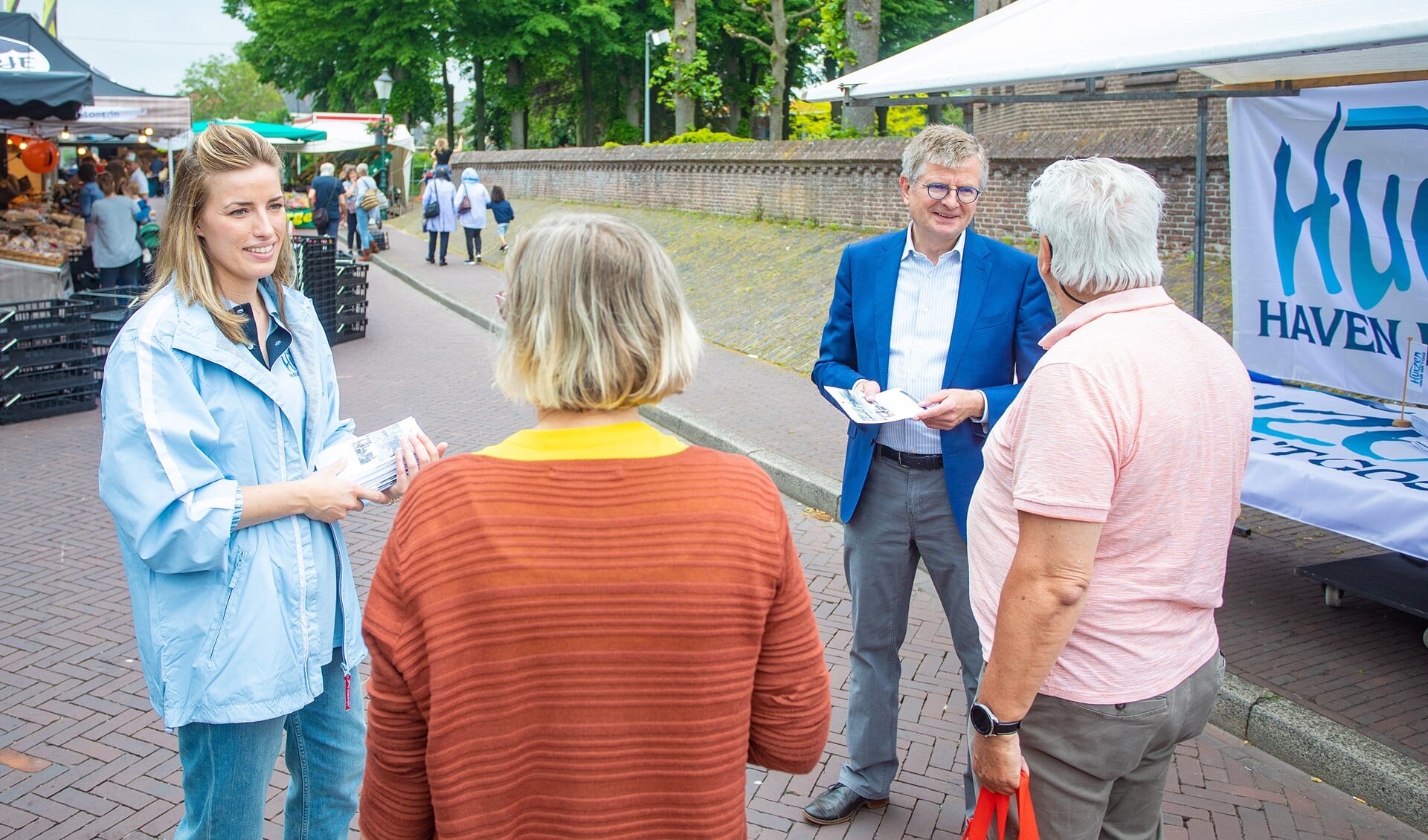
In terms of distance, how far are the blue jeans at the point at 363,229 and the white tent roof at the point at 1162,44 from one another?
18.0 metres

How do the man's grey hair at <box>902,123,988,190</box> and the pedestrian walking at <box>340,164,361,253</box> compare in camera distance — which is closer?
the man's grey hair at <box>902,123,988,190</box>

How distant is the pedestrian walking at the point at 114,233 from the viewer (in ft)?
46.1

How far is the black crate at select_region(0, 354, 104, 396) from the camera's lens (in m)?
8.66

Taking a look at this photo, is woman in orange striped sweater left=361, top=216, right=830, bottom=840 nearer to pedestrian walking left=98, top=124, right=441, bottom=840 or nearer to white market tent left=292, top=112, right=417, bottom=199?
pedestrian walking left=98, top=124, right=441, bottom=840

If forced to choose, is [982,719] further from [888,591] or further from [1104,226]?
[888,591]

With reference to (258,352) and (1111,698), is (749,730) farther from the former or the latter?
(258,352)

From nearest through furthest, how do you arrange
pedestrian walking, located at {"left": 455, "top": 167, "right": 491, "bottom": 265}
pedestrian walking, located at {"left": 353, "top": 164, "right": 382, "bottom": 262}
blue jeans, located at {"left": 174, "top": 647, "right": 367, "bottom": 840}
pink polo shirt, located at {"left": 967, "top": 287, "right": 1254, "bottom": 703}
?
pink polo shirt, located at {"left": 967, "top": 287, "right": 1254, "bottom": 703}, blue jeans, located at {"left": 174, "top": 647, "right": 367, "bottom": 840}, pedestrian walking, located at {"left": 455, "top": 167, "right": 491, "bottom": 265}, pedestrian walking, located at {"left": 353, "top": 164, "right": 382, "bottom": 262}

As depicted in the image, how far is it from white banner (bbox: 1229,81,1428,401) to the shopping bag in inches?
166

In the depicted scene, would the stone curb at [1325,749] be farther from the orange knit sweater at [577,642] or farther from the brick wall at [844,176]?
the brick wall at [844,176]

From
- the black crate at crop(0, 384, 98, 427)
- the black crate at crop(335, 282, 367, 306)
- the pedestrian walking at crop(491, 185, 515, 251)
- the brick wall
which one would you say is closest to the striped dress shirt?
the brick wall

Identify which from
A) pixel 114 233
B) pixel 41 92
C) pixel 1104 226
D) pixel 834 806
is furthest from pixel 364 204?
pixel 1104 226

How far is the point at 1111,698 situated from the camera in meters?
2.04

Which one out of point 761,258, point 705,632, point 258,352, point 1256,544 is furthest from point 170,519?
point 761,258

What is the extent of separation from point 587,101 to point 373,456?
143 feet
